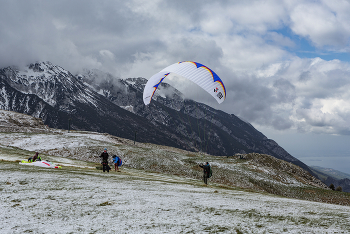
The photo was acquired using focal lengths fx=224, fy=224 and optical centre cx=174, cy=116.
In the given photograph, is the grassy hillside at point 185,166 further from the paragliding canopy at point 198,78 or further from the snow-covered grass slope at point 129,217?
the snow-covered grass slope at point 129,217

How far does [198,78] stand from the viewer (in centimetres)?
2711

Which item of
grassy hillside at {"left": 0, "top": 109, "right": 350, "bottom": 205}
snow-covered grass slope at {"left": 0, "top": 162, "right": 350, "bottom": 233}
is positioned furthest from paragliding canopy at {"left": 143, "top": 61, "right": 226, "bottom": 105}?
snow-covered grass slope at {"left": 0, "top": 162, "right": 350, "bottom": 233}

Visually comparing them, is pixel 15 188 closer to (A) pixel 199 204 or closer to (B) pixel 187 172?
(A) pixel 199 204

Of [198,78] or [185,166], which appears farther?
[185,166]

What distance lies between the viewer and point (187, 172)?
46.8 meters

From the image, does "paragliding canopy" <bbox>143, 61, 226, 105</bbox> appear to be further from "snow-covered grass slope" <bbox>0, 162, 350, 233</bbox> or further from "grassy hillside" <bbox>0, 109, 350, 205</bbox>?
"snow-covered grass slope" <bbox>0, 162, 350, 233</bbox>

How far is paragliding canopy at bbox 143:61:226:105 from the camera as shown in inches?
1061

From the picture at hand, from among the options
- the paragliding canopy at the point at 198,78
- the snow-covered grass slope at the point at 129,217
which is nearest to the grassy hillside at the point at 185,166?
the paragliding canopy at the point at 198,78

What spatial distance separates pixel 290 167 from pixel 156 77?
5390 centimetres

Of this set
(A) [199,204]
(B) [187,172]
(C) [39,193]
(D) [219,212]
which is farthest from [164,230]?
(B) [187,172]

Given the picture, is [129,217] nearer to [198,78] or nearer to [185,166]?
[198,78]

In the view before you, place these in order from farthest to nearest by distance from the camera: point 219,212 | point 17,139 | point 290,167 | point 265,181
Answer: point 290,167 < point 17,139 < point 265,181 < point 219,212

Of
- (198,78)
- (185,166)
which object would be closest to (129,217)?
(198,78)

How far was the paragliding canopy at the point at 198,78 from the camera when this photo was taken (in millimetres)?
26938
